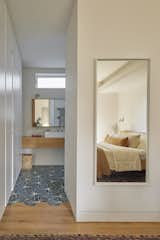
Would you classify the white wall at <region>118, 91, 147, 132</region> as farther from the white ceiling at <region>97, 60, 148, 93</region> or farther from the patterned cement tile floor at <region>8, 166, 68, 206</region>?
the patterned cement tile floor at <region>8, 166, 68, 206</region>

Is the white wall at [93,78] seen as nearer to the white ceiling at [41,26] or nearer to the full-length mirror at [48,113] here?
the white ceiling at [41,26]

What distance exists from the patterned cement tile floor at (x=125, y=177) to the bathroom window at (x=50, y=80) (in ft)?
14.0

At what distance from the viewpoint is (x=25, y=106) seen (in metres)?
6.95

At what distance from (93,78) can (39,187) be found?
2361mm

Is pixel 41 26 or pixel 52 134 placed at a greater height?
pixel 41 26

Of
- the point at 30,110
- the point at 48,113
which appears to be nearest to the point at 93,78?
the point at 48,113

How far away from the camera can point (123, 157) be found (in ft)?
10.6

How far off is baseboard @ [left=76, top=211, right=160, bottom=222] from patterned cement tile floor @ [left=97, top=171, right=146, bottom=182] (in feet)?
1.21

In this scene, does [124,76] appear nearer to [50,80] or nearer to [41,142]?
[41,142]

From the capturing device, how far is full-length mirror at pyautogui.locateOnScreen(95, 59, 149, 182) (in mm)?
3109

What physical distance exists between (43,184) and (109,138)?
2.11 metres

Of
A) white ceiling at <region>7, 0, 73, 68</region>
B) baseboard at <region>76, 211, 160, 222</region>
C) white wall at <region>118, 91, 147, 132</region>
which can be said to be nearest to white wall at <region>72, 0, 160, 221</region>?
baseboard at <region>76, 211, 160, 222</region>

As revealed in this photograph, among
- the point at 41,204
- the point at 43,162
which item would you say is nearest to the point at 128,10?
the point at 41,204

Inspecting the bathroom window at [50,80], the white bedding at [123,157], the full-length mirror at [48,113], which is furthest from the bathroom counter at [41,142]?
the white bedding at [123,157]
